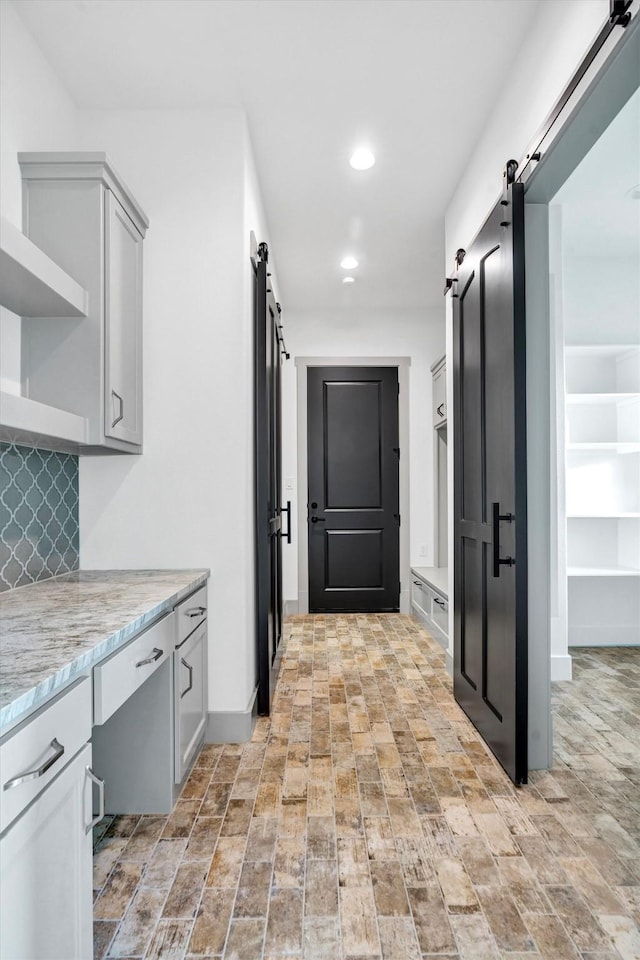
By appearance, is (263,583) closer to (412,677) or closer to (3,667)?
(412,677)

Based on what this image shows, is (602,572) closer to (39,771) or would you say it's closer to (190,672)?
(190,672)

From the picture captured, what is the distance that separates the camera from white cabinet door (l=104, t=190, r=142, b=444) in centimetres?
231

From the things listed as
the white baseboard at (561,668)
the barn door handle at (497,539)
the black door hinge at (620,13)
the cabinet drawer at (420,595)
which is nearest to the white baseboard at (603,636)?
the white baseboard at (561,668)

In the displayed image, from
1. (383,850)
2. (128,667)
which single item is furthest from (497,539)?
(128,667)

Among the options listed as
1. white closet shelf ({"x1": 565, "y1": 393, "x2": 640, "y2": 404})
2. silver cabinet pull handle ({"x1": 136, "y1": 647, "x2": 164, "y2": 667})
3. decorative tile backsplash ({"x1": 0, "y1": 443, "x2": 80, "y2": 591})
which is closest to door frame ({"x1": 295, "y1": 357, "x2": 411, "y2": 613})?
white closet shelf ({"x1": 565, "y1": 393, "x2": 640, "y2": 404})

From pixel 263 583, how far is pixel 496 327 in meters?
1.62

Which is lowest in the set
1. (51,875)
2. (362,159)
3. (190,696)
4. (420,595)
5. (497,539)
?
(420,595)

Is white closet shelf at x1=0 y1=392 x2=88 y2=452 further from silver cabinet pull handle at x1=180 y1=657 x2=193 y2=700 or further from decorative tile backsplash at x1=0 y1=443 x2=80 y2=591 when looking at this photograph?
silver cabinet pull handle at x1=180 y1=657 x2=193 y2=700

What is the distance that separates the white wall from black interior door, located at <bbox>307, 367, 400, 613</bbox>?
16 centimetres

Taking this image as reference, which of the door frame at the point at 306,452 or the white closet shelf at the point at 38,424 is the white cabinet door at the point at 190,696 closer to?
the white closet shelf at the point at 38,424

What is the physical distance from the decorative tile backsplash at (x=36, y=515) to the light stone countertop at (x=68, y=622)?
67mm

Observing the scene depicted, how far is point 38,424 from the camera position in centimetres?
185

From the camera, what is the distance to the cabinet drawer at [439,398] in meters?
5.21

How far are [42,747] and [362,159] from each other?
10.2 ft
